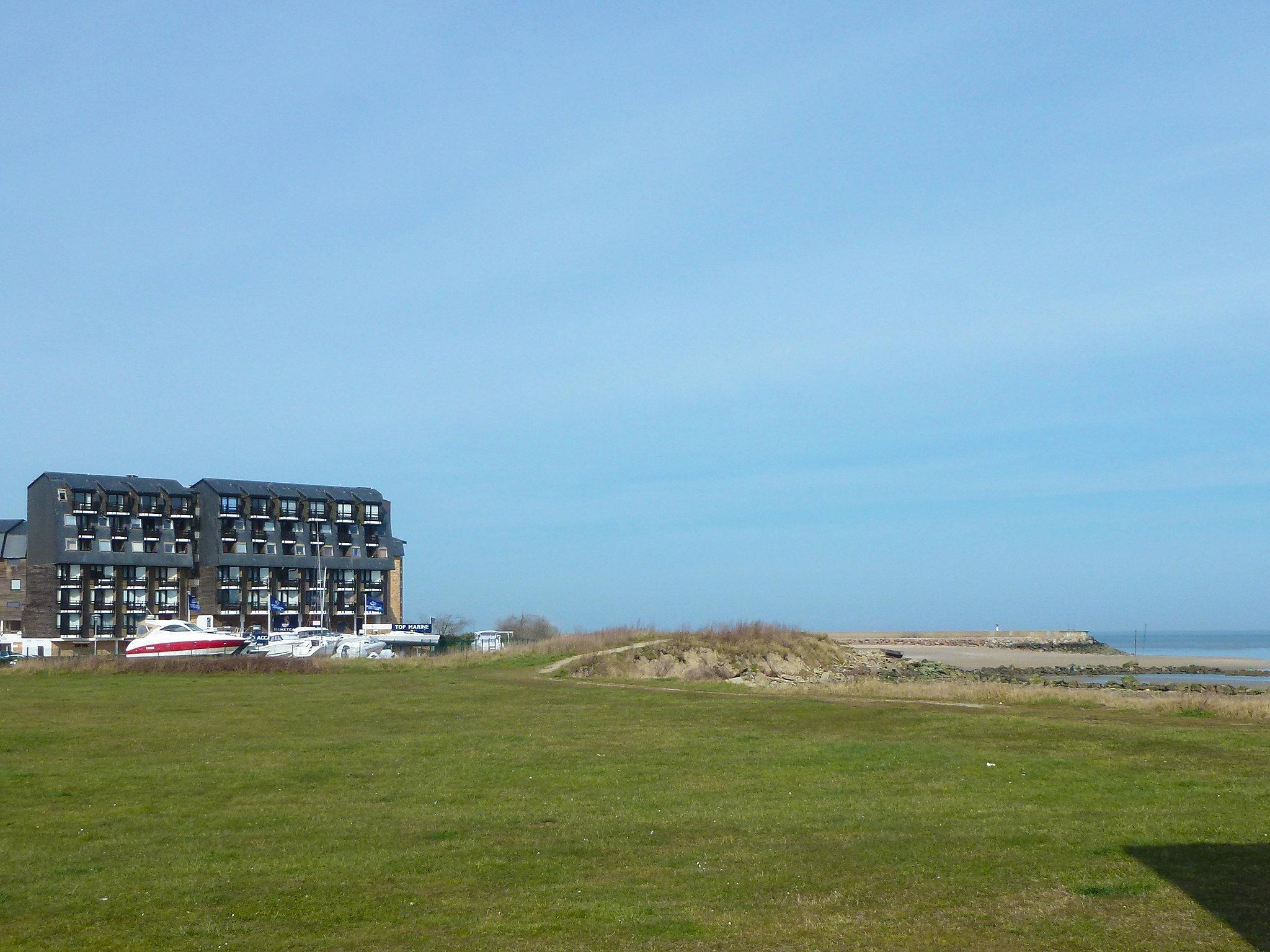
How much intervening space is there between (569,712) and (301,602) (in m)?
99.4

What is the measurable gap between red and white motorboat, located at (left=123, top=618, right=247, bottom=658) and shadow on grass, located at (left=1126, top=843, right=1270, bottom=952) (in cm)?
6160

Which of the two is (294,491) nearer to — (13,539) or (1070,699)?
(13,539)

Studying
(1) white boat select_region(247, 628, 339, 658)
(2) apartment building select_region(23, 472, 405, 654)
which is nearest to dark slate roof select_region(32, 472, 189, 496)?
(2) apartment building select_region(23, 472, 405, 654)

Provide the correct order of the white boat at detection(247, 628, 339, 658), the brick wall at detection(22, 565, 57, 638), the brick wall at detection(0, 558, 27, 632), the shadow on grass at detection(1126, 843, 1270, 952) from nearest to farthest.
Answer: the shadow on grass at detection(1126, 843, 1270, 952) < the white boat at detection(247, 628, 339, 658) < the brick wall at detection(22, 565, 57, 638) < the brick wall at detection(0, 558, 27, 632)

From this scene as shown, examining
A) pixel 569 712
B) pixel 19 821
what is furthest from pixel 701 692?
pixel 19 821

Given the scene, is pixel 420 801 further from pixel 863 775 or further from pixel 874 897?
pixel 874 897

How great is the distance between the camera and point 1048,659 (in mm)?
111375

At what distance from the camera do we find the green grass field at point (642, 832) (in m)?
10.7

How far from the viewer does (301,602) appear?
411 feet

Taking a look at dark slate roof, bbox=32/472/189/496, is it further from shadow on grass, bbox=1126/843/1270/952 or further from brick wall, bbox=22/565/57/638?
shadow on grass, bbox=1126/843/1270/952

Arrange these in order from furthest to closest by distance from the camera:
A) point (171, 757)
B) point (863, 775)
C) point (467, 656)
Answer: point (467, 656), point (171, 757), point (863, 775)

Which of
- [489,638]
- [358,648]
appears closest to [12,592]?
[489,638]

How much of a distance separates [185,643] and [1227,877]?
213 ft

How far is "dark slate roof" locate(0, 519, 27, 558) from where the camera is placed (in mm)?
118375
